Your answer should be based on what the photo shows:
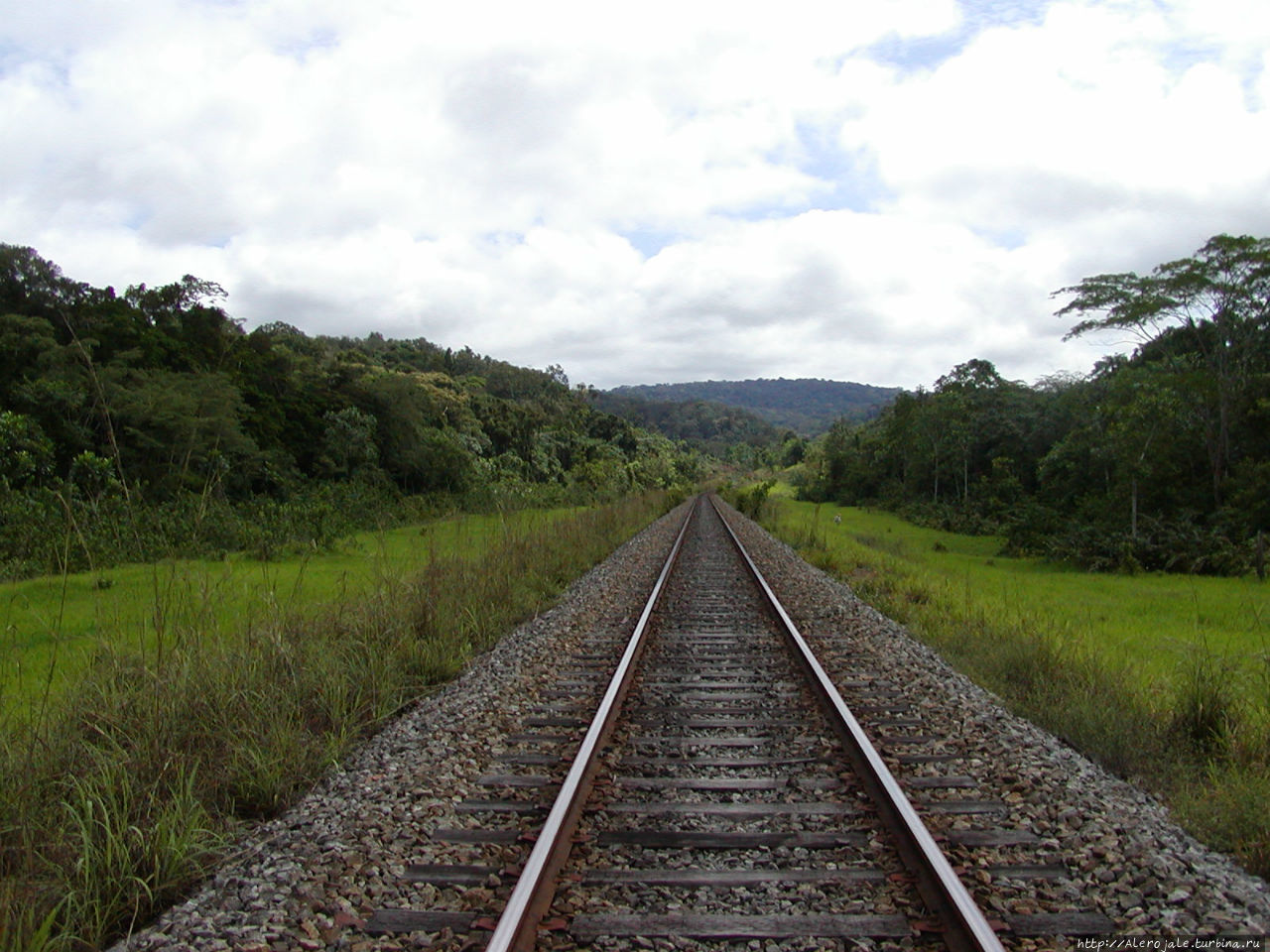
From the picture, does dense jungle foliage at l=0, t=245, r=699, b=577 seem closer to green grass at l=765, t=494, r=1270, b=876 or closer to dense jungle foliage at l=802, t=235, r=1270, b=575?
green grass at l=765, t=494, r=1270, b=876

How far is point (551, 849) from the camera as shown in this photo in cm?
310

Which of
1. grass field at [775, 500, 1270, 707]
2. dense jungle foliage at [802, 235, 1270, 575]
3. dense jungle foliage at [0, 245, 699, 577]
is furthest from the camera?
dense jungle foliage at [802, 235, 1270, 575]

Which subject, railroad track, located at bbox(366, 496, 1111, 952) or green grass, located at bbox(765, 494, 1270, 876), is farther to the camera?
green grass, located at bbox(765, 494, 1270, 876)

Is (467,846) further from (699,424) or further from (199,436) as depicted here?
(699,424)

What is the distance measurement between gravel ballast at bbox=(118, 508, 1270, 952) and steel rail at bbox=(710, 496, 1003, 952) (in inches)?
8.3

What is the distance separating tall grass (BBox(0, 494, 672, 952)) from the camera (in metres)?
2.92

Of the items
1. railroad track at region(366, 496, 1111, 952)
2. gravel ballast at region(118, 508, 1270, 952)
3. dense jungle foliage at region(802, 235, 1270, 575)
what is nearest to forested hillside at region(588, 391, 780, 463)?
dense jungle foliage at region(802, 235, 1270, 575)

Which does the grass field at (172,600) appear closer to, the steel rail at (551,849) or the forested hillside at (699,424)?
the steel rail at (551,849)

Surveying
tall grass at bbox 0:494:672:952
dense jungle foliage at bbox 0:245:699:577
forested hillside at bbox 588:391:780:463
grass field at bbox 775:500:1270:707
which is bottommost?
grass field at bbox 775:500:1270:707

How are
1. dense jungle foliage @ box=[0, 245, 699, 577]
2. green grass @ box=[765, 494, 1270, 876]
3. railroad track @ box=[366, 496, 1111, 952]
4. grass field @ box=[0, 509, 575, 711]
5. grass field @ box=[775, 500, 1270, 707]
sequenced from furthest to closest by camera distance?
dense jungle foliage @ box=[0, 245, 699, 577], grass field @ box=[775, 500, 1270, 707], grass field @ box=[0, 509, 575, 711], green grass @ box=[765, 494, 1270, 876], railroad track @ box=[366, 496, 1111, 952]

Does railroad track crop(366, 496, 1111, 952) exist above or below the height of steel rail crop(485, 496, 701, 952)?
below

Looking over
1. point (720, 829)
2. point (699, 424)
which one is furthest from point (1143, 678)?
point (699, 424)

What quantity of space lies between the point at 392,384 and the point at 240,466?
11.1 meters

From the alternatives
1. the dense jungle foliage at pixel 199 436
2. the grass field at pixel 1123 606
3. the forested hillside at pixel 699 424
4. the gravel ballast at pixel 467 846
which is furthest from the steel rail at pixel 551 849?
the forested hillside at pixel 699 424
